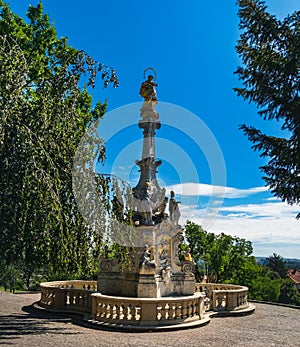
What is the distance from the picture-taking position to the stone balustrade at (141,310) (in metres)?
9.88

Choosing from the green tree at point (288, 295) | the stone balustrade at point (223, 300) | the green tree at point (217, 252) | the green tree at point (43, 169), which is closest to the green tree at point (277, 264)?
the green tree at point (288, 295)

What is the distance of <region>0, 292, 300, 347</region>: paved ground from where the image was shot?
8.07m

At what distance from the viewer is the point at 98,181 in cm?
686

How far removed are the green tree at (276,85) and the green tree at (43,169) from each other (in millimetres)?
5360

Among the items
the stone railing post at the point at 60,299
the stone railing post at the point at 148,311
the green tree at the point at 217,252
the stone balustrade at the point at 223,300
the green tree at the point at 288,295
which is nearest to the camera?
the stone railing post at the point at 148,311

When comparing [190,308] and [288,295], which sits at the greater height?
[190,308]

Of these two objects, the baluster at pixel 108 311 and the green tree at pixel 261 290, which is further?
the green tree at pixel 261 290

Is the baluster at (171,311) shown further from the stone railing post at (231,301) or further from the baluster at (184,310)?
the stone railing post at (231,301)

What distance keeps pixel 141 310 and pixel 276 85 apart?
732 cm

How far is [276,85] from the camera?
10.6 metres

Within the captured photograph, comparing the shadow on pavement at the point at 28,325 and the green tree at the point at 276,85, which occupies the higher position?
the green tree at the point at 276,85

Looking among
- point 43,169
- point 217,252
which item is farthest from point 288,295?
point 43,169

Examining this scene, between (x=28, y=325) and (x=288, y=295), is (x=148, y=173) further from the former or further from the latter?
(x=288, y=295)

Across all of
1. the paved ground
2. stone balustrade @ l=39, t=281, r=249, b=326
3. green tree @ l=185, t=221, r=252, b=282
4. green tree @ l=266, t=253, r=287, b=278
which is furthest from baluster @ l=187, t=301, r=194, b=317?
green tree @ l=266, t=253, r=287, b=278
